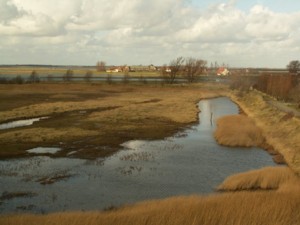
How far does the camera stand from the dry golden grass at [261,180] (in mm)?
22875

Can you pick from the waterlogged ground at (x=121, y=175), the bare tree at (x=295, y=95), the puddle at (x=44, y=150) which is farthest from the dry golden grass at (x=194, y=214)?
the bare tree at (x=295, y=95)

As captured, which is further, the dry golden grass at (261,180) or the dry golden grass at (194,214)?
the dry golden grass at (261,180)

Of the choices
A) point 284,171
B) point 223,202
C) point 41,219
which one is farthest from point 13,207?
point 284,171

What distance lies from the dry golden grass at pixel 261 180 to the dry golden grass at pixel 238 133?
10.5m

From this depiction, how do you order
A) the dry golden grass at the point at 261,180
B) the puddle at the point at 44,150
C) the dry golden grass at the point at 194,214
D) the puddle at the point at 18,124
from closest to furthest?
1. the dry golden grass at the point at 194,214
2. the dry golden grass at the point at 261,180
3. the puddle at the point at 44,150
4. the puddle at the point at 18,124

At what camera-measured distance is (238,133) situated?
39.5 meters

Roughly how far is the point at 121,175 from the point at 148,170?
2082mm

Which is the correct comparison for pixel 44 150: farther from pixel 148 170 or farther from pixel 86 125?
pixel 86 125

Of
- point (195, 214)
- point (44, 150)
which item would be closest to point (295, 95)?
point (44, 150)

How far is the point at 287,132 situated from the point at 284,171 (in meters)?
12.7

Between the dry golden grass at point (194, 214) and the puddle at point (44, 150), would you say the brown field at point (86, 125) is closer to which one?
the puddle at point (44, 150)

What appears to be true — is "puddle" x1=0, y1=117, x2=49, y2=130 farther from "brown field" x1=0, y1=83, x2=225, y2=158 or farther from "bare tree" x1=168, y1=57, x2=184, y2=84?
"bare tree" x1=168, y1=57, x2=184, y2=84

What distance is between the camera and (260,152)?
33.4 meters

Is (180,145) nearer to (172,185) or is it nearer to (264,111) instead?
(172,185)
